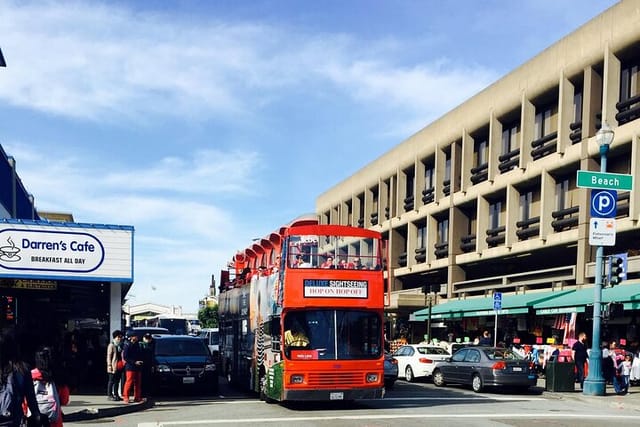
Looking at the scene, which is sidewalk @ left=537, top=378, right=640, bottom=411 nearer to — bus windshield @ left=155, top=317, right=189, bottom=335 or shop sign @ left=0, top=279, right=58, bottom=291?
shop sign @ left=0, top=279, right=58, bottom=291

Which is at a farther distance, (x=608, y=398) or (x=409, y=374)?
(x=409, y=374)

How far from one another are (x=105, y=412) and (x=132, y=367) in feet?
6.08

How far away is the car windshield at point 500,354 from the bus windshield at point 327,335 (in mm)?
7055

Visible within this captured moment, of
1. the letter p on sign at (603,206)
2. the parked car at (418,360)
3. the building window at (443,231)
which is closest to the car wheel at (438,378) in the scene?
the parked car at (418,360)

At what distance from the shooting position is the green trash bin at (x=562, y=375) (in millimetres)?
22266

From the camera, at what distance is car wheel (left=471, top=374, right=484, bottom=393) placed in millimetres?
22370

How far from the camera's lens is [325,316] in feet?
53.9

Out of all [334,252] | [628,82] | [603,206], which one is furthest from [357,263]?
[628,82]

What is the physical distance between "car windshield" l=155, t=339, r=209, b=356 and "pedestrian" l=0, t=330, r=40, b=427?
14.1 meters

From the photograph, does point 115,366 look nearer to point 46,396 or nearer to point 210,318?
point 46,396

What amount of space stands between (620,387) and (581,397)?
2.15 m

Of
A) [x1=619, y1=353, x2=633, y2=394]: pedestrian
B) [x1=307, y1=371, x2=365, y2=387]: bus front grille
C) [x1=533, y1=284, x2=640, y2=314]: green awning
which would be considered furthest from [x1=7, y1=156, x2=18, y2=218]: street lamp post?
[x1=619, y1=353, x2=633, y2=394]: pedestrian

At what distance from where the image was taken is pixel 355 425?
14.0 metres

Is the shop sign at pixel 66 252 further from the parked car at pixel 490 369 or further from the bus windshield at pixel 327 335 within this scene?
the parked car at pixel 490 369
